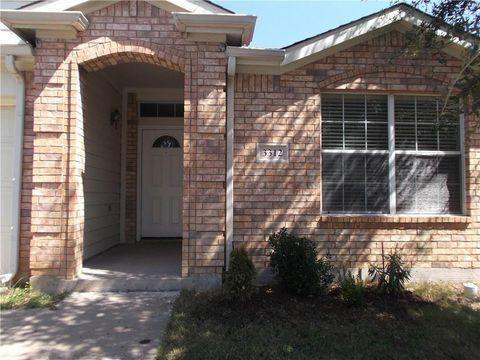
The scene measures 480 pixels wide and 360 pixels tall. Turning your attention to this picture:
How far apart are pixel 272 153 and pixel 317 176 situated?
29.2 inches

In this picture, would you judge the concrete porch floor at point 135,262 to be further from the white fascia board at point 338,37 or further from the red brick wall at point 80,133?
the white fascia board at point 338,37

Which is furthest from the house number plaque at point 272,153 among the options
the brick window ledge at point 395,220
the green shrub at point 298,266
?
the green shrub at point 298,266

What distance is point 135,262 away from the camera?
646cm

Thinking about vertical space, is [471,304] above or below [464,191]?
below

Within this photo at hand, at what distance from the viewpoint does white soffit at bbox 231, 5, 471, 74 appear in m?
5.68

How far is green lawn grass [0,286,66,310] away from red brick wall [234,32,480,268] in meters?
2.55

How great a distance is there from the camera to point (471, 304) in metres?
5.26

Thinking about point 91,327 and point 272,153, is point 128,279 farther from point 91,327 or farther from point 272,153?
point 272,153

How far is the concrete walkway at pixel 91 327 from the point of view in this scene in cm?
380

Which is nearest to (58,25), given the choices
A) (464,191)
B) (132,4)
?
(132,4)

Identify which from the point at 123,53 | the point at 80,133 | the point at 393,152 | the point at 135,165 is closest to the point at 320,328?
the point at 393,152

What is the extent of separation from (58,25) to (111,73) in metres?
2.23

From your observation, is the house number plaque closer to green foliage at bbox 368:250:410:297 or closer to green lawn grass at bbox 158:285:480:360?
A: green lawn grass at bbox 158:285:480:360

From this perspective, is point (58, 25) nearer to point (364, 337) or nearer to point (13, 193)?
point (13, 193)
